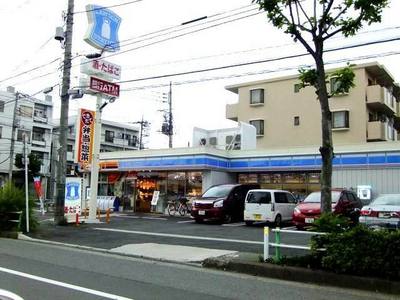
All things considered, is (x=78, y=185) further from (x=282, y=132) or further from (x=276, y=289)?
(x=282, y=132)

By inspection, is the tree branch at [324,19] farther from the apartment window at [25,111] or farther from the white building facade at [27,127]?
the apartment window at [25,111]

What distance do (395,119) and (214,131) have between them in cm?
1684

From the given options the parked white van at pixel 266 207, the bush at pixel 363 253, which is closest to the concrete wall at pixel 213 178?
the parked white van at pixel 266 207

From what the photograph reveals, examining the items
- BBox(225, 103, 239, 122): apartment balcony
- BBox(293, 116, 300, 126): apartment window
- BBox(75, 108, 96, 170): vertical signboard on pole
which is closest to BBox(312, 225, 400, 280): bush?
BBox(75, 108, 96, 170): vertical signboard on pole

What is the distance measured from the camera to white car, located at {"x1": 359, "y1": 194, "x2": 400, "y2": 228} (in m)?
14.1

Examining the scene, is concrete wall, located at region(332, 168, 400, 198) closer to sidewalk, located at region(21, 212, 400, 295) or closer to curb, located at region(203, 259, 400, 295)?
sidewalk, located at region(21, 212, 400, 295)

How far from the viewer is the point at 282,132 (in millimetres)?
38344

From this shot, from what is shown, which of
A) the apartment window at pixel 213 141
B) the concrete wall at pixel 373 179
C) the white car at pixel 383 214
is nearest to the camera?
the white car at pixel 383 214

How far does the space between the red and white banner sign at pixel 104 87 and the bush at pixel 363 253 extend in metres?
15.8

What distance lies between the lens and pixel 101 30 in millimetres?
22969

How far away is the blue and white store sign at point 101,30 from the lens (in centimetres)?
2269

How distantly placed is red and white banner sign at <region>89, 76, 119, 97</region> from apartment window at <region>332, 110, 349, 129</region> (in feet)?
59.2

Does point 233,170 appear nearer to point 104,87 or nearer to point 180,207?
point 180,207

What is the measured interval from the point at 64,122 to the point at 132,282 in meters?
13.7
